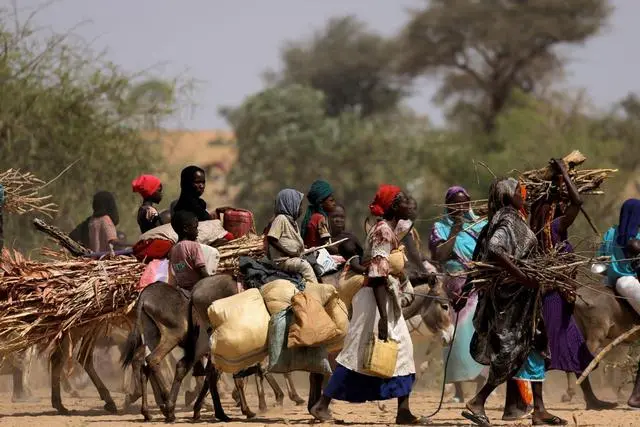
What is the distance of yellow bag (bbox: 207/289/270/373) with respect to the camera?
12.4m

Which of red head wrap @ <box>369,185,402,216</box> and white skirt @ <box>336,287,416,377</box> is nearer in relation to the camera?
white skirt @ <box>336,287,416,377</box>

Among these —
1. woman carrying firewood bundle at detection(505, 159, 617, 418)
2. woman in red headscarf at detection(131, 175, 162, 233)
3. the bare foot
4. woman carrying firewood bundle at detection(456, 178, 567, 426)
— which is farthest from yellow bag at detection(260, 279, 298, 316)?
woman in red headscarf at detection(131, 175, 162, 233)

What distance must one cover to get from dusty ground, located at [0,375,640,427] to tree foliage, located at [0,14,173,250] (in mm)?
8678

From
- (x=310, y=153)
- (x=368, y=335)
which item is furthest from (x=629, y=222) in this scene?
(x=310, y=153)

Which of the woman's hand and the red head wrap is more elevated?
the red head wrap

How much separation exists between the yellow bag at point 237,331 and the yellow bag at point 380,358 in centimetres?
96

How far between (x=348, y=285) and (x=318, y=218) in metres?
0.70

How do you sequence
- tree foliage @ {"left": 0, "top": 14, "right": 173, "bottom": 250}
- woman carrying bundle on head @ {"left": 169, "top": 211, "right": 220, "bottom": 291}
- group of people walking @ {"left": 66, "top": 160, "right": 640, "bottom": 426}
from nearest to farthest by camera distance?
group of people walking @ {"left": 66, "top": 160, "right": 640, "bottom": 426} → woman carrying bundle on head @ {"left": 169, "top": 211, "right": 220, "bottom": 291} → tree foliage @ {"left": 0, "top": 14, "right": 173, "bottom": 250}

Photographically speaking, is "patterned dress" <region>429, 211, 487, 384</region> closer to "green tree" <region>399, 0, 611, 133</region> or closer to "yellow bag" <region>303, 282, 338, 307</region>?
"yellow bag" <region>303, 282, 338, 307</region>

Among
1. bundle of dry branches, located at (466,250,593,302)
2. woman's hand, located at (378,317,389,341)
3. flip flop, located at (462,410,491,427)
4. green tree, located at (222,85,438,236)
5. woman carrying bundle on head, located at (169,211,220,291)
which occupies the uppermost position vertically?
green tree, located at (222,85,438,236)

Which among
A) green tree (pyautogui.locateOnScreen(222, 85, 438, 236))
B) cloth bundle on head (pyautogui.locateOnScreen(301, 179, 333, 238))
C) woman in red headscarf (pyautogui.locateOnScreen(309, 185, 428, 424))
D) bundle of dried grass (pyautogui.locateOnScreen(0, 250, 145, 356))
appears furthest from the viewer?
green tree (pyautogui.locateOnScreen(222, 85, 438, 236))

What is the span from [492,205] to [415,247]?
413cm

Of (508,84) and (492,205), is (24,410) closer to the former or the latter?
(492,205)

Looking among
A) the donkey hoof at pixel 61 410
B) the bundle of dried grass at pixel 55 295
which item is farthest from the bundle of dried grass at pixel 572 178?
the donkey hoof at pixel 61 410
